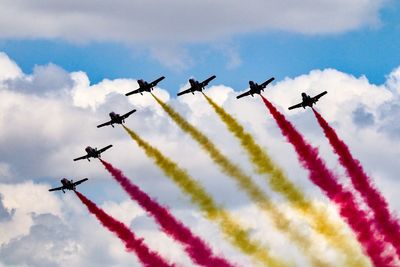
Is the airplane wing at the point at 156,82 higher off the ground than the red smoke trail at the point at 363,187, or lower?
higher

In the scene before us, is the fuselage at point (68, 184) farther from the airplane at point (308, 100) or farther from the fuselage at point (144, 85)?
the airplane at point (308, 100)

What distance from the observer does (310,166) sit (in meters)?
166

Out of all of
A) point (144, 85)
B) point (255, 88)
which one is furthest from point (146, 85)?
point (255, 88)

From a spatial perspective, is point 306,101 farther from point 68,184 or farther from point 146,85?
point 68,184

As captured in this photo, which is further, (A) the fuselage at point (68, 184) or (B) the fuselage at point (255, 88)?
(A) the fuselage at point (68, 184)

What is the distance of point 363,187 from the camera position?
165750mm

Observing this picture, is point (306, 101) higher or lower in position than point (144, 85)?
lower

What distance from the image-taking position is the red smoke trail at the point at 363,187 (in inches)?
6481

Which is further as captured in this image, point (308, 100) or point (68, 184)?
point (68, 184)

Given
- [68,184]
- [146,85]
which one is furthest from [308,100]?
[68,184]

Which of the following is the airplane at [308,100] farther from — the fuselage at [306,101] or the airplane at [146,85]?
the airplane at [146,85]

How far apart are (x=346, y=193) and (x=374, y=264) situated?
11989 millimetres

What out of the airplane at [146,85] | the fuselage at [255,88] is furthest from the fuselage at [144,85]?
the fuselage at [255,88]

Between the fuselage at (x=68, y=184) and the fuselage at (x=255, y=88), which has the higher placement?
the fuselage at (x=68, y=184)
